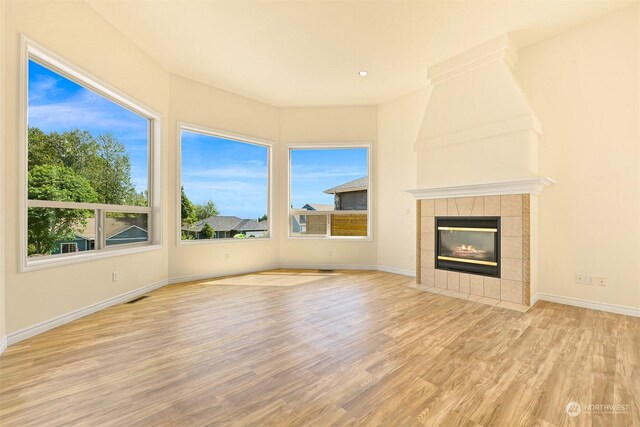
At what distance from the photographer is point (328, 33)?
138 inches

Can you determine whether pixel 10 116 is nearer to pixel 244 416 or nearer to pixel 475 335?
pixel 244 416

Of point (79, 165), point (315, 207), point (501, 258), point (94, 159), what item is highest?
point (94, 159)

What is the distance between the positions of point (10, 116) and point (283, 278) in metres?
3.77

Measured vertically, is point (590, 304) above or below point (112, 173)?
below

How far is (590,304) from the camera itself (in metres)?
3.36

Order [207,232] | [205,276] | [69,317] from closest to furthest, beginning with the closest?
[69,317], [205,276], [207,232]

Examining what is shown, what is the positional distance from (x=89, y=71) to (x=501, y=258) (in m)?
5.38

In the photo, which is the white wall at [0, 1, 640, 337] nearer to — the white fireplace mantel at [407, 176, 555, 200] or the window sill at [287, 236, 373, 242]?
the white fireplace mantel at [407, 176, 555, 200]

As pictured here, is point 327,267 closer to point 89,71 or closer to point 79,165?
point 79,165

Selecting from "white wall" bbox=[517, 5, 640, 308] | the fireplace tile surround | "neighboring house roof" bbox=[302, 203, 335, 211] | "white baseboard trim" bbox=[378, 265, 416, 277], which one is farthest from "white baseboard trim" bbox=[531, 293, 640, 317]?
"neighboring house roof" bbox=[302, 203, 335, 211]

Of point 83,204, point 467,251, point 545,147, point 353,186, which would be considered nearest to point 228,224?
point 83,204

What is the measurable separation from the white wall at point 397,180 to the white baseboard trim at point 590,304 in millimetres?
1880

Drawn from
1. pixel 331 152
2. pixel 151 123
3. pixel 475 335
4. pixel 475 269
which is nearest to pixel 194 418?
pixel 475 335

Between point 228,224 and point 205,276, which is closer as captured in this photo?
point 205,276
